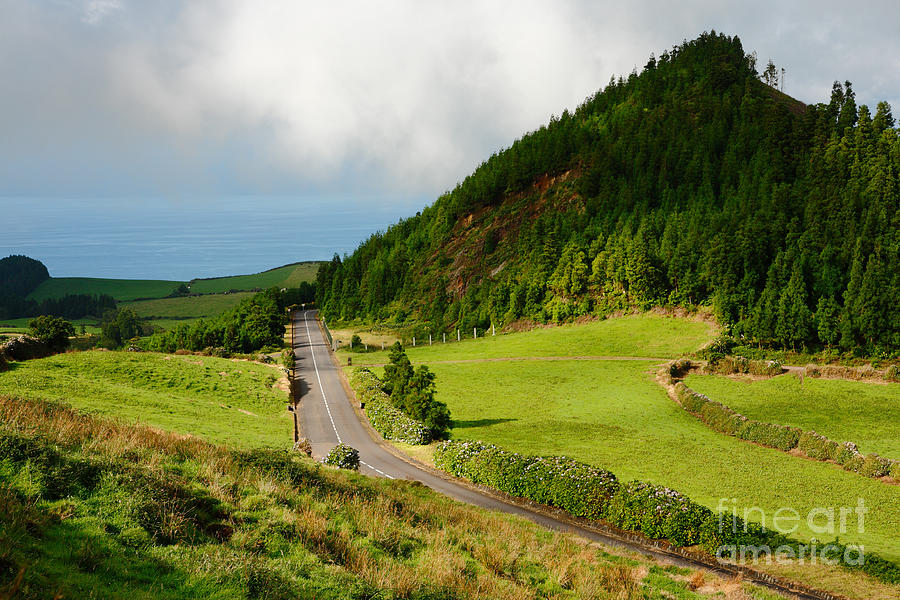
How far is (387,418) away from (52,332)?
107 ft

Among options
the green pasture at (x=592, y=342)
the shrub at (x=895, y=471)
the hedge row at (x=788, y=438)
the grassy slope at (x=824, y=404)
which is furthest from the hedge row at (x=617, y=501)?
the green pasture at (x=592, y=342)

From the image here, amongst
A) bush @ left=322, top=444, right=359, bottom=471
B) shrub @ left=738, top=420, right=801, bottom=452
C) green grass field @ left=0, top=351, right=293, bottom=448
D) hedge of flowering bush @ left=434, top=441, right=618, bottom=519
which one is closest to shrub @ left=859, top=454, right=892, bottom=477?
shrub @ left=738, top=420, right=801, bottom=452

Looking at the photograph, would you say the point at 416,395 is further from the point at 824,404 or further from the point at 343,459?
the point at 824,404

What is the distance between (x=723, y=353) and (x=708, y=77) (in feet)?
324

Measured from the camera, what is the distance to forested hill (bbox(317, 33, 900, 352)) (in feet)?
214

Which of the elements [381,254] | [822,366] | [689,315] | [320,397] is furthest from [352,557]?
[381,254]

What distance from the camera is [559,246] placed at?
325 ft

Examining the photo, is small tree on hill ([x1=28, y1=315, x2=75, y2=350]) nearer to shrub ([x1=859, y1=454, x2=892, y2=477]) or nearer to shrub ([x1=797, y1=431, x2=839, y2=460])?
shrub ([x1=797, y1=431, x2=839, y2=460])

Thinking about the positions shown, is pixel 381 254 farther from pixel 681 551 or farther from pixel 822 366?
pixel 681 551

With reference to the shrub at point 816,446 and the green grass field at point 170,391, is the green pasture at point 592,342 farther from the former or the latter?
the shrub at point 816,446

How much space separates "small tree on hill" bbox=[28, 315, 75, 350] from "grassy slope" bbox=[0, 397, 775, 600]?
36119 mm

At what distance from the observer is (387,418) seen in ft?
136

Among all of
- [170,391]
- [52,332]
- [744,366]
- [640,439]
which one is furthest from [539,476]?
[52,332]

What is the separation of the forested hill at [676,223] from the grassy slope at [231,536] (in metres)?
56.6
